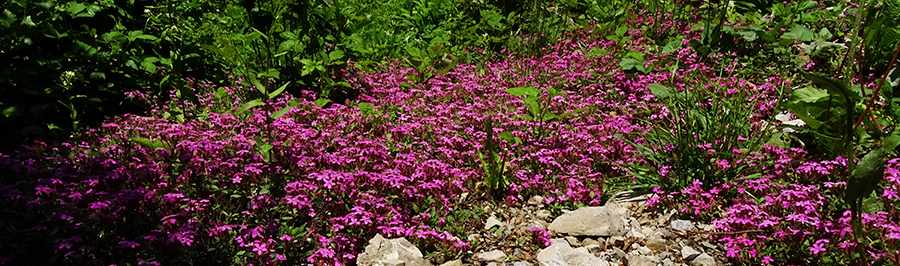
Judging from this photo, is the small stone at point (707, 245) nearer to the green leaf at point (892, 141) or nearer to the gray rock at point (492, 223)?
the green leaf at point (892, 141)

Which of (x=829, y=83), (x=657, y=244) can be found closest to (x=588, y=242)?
(x=657, y=244)

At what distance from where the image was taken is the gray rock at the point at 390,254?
10.8 feet

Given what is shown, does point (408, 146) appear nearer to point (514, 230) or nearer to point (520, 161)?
point (520, 161)

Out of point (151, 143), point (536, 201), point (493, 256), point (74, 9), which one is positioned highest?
point (74, 9)

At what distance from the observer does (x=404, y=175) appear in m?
4.23

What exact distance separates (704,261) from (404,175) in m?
2.09

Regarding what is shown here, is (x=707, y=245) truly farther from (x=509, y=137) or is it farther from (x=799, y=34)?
(x=799, y=34)

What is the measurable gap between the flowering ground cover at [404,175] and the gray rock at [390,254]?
12 centimetres

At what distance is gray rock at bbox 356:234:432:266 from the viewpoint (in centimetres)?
330

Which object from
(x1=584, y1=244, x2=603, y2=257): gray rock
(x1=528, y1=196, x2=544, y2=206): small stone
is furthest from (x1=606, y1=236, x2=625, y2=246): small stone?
(x1=528, y1=196, x2=544, y2=206): small stone

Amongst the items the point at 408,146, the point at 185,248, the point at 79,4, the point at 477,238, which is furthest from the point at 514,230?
the point at 79,4

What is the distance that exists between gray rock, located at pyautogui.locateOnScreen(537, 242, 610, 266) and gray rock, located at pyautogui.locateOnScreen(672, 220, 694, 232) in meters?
0.62

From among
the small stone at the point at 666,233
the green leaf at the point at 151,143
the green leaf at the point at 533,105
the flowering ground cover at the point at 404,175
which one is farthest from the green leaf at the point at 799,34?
the green leaf at the point at 151,143

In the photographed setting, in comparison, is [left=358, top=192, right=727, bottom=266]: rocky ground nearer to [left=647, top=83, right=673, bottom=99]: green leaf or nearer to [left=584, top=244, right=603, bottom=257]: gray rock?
[left=584, top=244, right=603, bottom=257]: gray rock
